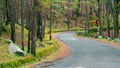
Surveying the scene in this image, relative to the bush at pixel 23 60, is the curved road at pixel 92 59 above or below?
below

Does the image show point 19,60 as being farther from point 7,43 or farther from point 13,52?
point 7,43

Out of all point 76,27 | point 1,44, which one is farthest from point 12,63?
point 76,27

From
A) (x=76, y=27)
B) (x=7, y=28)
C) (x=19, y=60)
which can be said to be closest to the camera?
(x=19, y=60)

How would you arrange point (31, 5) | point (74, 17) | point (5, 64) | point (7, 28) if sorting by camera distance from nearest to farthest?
point (5, 64)
point (31, 5)
point (7, 28)
point (74, 17)

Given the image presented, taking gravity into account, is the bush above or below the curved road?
above

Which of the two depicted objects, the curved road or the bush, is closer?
the bush

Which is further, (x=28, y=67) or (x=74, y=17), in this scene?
(x=74, y=17)

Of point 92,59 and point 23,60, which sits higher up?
point 23,60

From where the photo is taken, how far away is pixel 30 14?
Answer: 24.9m

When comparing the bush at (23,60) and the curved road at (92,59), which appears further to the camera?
the curved road at (92,59)

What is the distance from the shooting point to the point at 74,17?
103m

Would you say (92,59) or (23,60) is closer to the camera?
(23,60)

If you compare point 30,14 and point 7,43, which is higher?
point 30,14

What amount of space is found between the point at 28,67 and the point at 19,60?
140 centimetres
